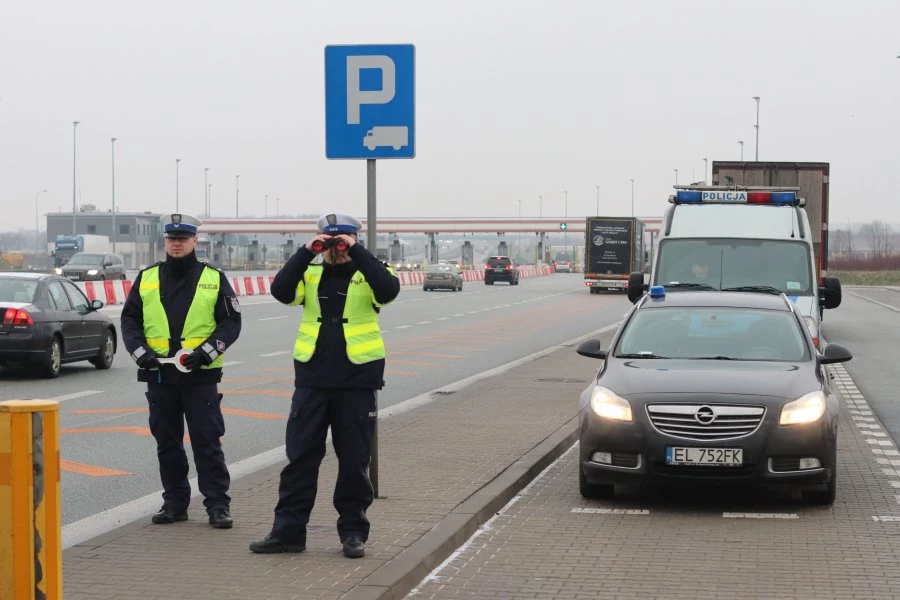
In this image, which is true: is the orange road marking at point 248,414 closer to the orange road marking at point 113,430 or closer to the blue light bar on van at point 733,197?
the orange road marking at point 113,430

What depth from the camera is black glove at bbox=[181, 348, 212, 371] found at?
26.5 ft

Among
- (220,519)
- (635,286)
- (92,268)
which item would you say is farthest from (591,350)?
(92,268)

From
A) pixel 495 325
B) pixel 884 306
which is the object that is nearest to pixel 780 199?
pixel 495 325

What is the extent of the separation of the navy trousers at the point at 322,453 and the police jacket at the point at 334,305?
7 cm

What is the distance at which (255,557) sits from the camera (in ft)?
23.9

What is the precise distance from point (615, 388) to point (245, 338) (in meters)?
18.8

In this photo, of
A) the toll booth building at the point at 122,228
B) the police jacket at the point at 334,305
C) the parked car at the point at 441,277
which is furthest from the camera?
the toll booth building at the point at 122,228

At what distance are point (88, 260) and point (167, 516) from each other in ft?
165

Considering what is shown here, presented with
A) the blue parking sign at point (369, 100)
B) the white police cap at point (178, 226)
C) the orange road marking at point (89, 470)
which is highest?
the blue parking sign at point (369, 100)

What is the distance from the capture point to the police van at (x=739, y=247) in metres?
17.1

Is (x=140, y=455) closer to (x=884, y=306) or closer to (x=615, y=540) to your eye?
(x=615, y=540)

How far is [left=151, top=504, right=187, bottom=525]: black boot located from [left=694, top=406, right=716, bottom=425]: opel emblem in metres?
3.32

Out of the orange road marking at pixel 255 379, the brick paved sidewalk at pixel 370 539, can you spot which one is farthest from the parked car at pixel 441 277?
the brick paved sidewalk at pixel 370 539

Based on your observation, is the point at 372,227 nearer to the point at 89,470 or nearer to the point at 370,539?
the point at 370,539
